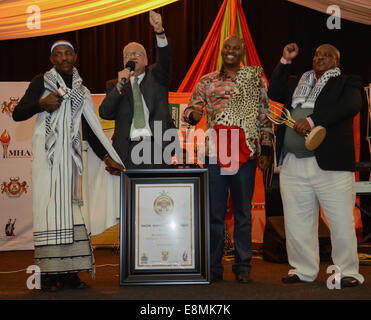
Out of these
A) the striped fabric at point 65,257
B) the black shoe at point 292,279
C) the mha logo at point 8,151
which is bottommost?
the black shoe at point 292,279

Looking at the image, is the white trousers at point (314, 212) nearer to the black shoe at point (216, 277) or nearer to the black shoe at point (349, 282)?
the black shoe at point (349, 282)

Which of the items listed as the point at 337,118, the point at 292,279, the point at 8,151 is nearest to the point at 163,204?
the point at 292,279

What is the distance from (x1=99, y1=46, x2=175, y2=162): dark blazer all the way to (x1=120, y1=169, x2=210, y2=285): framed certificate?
274mm

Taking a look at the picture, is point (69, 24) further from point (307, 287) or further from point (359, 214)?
point (359, 214)

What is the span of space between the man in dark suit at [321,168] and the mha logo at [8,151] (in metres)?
3.24

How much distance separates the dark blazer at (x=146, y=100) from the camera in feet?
11.0

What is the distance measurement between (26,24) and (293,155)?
317 cm

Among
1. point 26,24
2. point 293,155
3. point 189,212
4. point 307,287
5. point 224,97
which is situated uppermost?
point 26,24

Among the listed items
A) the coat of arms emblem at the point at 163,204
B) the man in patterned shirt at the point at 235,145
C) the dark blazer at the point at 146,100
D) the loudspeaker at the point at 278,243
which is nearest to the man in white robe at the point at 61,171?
the dark blazer at the point at 146,100

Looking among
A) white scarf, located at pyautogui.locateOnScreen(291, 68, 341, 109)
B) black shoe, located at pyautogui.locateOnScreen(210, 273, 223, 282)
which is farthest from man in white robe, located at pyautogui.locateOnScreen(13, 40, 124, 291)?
white scarf, located at pyautogui.locateOnScreen(291, 68, 341, 109)

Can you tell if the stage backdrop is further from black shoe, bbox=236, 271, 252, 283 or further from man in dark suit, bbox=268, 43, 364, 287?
black shoe, bbox=236, 271, 252, 283

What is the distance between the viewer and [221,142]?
3275 millimetres

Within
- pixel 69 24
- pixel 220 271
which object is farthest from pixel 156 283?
pixel 69 24

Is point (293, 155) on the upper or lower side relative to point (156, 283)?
upper
